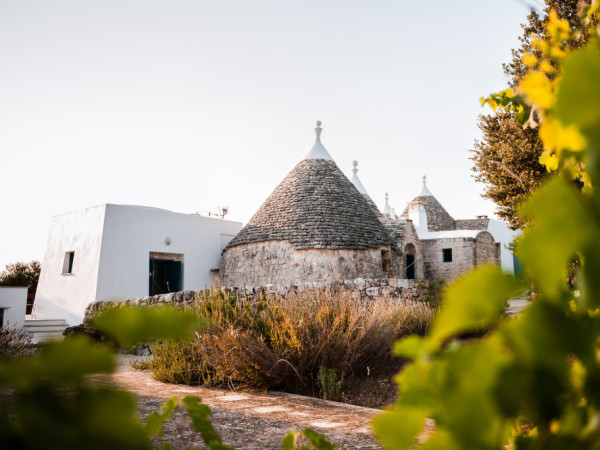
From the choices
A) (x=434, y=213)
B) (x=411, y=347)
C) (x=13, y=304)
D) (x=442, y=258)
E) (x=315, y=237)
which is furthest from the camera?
(x=434, y=213)

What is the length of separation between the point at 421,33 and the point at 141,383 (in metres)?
6.49

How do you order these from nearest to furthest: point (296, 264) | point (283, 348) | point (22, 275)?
point (283, 348), point (296, 264), point (22, 275)

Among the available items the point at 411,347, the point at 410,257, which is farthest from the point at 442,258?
the point at 411,347

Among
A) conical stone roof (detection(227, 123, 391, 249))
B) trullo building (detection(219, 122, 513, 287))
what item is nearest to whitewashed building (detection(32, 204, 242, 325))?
trullo building (detection(219, 122, 513, 287))

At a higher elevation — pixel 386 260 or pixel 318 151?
pixel 318 151

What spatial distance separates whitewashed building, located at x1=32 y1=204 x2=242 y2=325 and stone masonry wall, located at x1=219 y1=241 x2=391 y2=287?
1829 millimetres

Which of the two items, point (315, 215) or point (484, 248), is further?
point (484, 248)

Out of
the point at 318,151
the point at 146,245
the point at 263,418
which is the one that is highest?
the point at 318,151

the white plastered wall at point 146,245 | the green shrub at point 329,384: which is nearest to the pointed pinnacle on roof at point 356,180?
the white plastered wall at point 146,245

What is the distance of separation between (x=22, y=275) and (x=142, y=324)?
23499 millimetres

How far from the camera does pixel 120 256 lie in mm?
15578

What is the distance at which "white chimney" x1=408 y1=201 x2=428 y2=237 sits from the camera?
25281 mm

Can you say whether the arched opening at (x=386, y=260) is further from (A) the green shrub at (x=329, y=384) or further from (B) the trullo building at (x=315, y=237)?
(A) the green shrub at (x=329, y=384)

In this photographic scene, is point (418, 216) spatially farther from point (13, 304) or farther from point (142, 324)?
point (142, 324)
